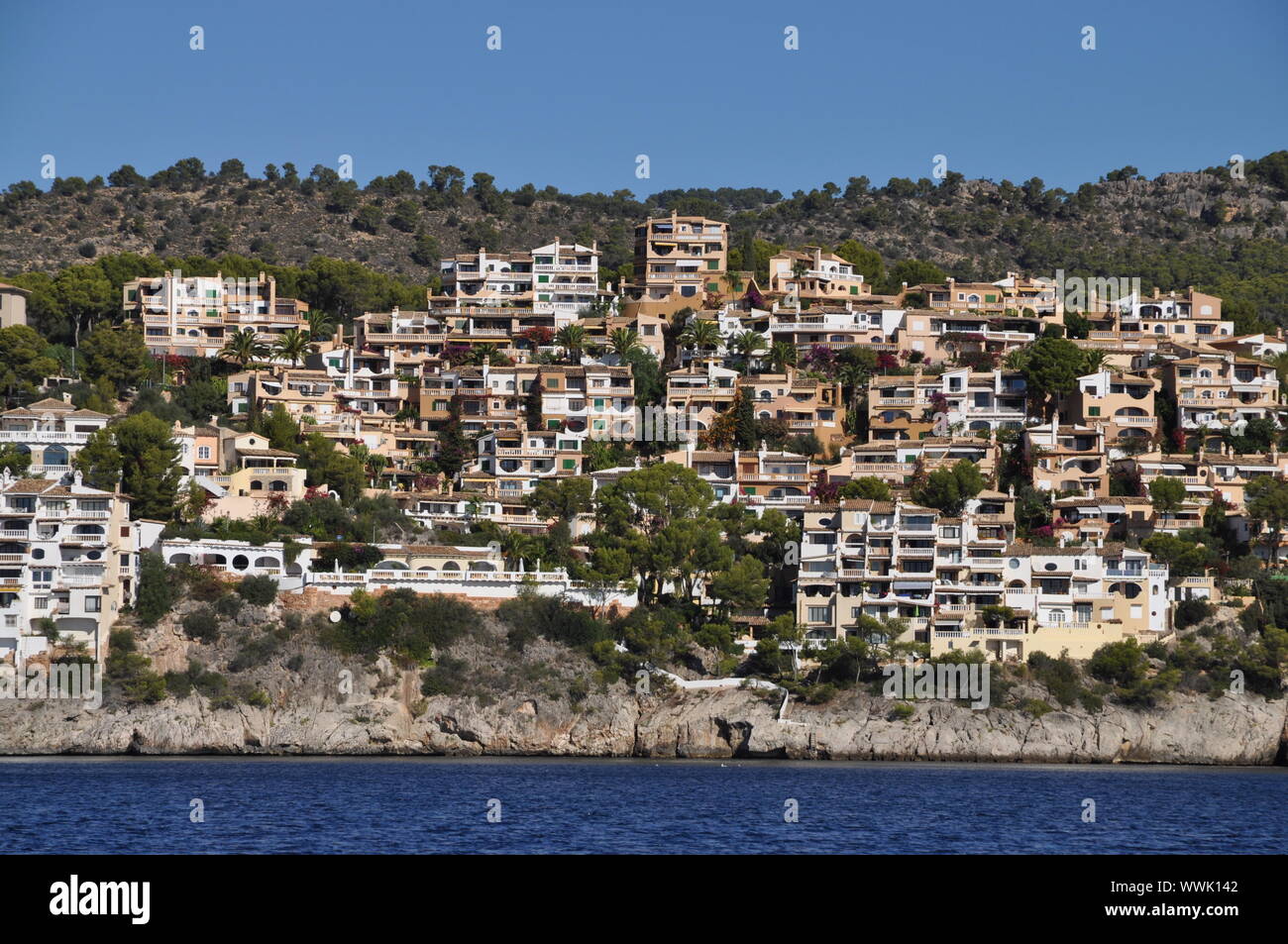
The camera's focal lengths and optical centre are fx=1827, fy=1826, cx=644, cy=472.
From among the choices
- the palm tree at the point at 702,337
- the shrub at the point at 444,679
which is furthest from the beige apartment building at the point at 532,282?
the shrub at the point at 444,679

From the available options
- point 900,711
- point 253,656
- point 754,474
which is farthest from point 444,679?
point 754,474

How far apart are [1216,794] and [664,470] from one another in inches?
1187

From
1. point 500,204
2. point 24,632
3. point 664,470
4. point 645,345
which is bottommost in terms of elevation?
point 24,632

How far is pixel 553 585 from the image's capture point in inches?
2950

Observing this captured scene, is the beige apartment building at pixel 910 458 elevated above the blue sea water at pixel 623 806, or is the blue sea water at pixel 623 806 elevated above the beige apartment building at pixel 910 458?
the beige apartment building at pixel 910 458

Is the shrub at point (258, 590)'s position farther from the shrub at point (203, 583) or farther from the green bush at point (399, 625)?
the green bush at point (399, 625)

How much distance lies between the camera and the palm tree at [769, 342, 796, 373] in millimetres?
101188

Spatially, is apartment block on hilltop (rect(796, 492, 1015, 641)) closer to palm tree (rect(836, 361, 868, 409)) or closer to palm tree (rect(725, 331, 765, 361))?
palm tree (rect(836, 361, 868, 409))

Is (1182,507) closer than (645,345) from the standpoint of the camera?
Yes

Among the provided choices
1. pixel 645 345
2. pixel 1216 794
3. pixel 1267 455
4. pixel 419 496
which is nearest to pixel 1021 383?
pixel 1267 455

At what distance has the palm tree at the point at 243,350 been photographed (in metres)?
99.9

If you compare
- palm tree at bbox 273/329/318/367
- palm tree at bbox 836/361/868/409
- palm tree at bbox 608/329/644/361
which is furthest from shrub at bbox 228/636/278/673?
palm tree at bbox 836/361/868/409

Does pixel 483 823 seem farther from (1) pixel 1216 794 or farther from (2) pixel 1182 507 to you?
(2) pixel 1182 507

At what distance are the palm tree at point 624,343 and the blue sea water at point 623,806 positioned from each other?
3916cm
